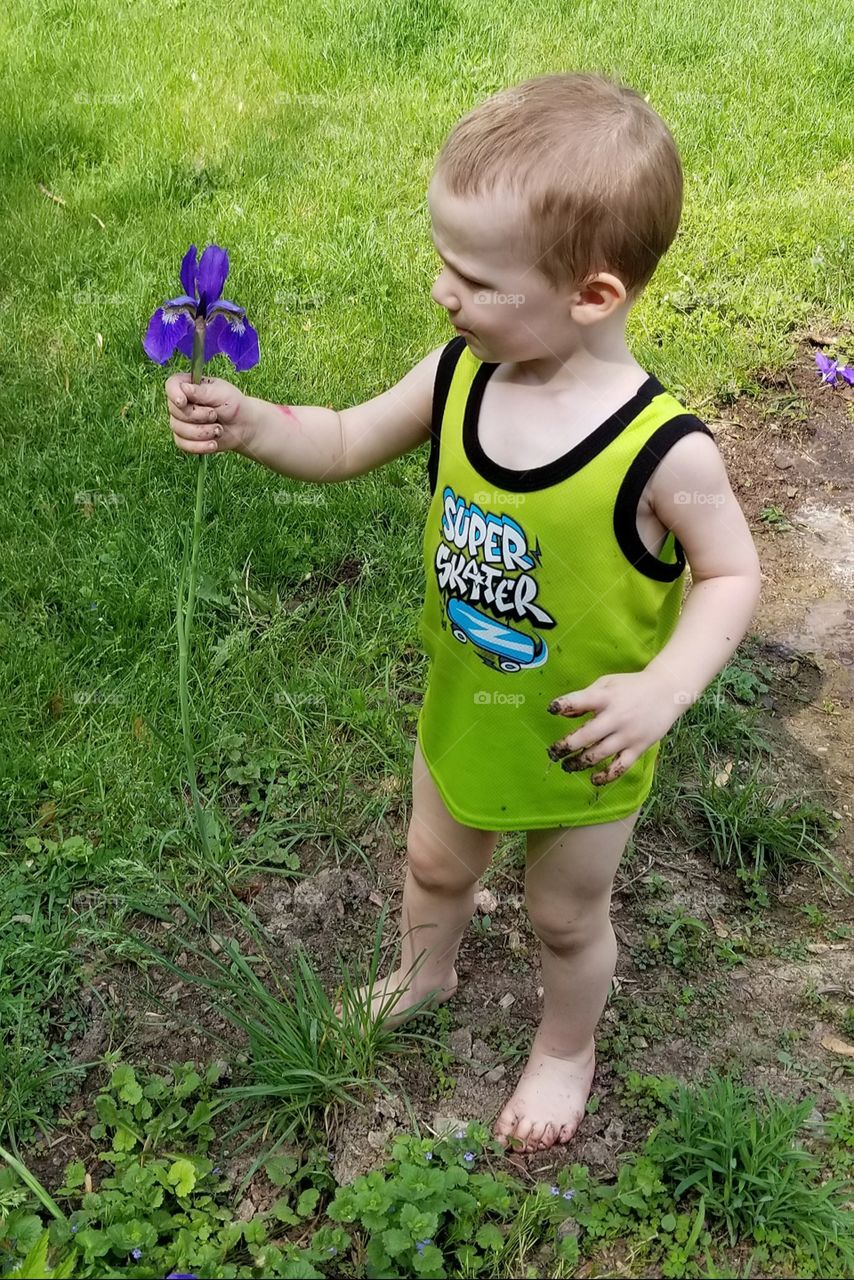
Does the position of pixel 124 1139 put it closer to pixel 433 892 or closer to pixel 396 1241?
pixel 396 1241

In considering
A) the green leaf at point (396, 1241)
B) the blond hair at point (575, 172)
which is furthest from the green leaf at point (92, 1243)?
the blond hair at point (575, 172)

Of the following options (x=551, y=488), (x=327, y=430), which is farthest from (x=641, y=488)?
(x=327, y=430)

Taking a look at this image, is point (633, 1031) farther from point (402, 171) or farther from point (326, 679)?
point (402, 171)

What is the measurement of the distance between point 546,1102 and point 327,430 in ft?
3.79

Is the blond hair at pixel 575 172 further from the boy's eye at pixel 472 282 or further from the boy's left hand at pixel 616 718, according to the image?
the boy's left hand at pixel 616 718

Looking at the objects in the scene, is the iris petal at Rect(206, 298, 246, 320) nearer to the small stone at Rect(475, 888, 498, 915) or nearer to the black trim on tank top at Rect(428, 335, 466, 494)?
the black trim on tank top at Rect(428, 335, 466, 494)

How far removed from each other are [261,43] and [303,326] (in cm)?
232

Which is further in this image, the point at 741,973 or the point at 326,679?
the point at 326,679

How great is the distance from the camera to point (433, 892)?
79.0 inches

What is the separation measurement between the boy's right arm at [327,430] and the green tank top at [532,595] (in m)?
0.06

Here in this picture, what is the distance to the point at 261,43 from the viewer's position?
211 inches

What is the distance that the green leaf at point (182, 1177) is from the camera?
1819 millimetres

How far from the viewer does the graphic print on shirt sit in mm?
1577

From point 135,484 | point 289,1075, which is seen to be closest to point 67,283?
point 135,484
